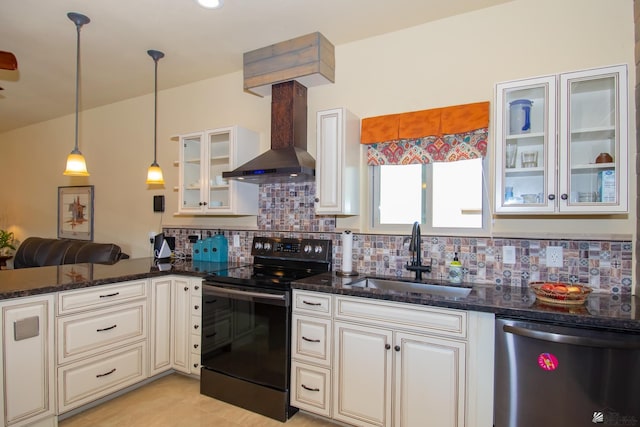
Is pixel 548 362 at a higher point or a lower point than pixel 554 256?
lower

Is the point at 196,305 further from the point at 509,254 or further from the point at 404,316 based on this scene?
the point at 509,254

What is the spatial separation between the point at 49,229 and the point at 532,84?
5.97 meters

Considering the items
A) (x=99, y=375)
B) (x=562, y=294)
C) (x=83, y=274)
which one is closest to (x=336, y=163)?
(x=562, y=294)

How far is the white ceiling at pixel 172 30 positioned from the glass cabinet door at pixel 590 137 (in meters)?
0.86

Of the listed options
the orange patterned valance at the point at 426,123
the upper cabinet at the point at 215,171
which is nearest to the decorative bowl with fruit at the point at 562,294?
the orange patterned valance at the point at 426,123

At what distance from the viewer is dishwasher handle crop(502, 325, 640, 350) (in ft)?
4.66

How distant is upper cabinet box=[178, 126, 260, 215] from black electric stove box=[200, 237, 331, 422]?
67 centimetres

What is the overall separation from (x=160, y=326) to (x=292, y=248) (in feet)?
3.84

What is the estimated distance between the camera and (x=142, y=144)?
4047 millimetres

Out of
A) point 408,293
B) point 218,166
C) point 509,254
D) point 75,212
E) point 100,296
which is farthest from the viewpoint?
point 75,212

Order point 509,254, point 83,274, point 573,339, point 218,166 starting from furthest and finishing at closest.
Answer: point 218,166
point 83,274
point 509,254
point 573,339

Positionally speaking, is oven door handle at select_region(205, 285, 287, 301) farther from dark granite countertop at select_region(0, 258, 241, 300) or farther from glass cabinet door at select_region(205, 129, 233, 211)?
glass cabinet door at select_region(205, 129, 233, 211)

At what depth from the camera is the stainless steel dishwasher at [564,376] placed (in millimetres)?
1438

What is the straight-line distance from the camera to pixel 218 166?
10.9 ft
